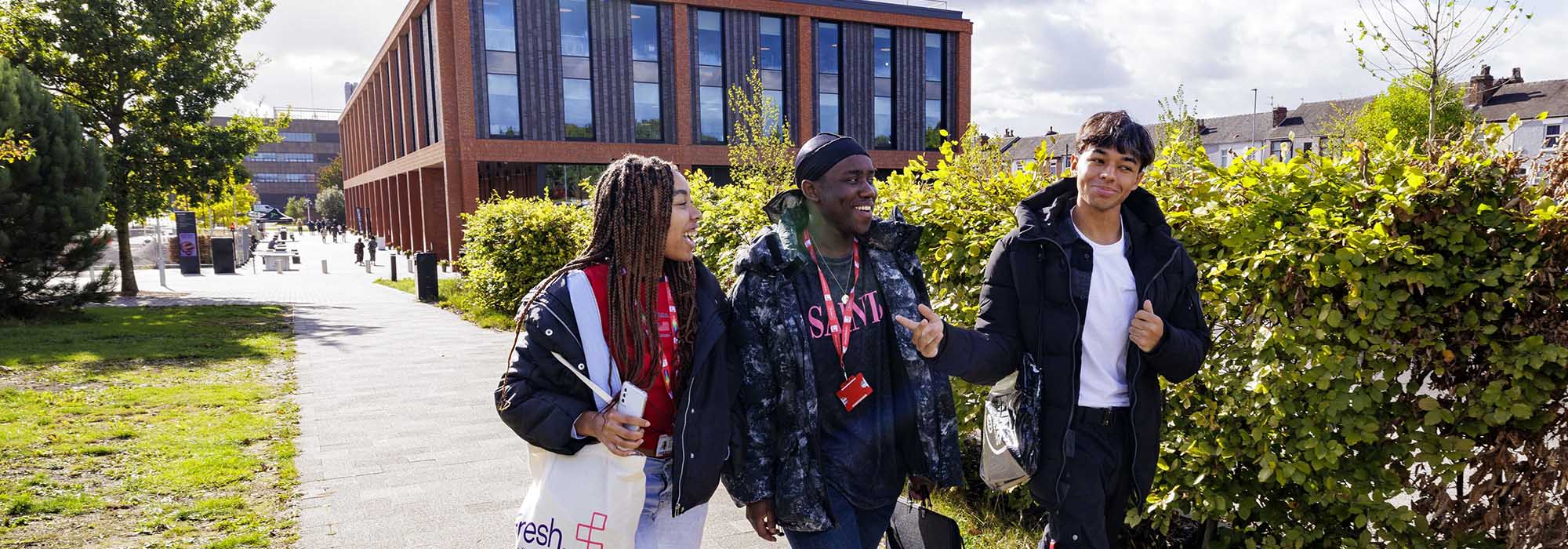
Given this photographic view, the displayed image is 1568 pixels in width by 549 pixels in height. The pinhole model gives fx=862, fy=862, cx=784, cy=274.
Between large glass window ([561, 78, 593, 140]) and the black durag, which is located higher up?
large glass window ([561, 78, 593, 140])

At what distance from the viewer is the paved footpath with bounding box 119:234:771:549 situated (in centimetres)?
454

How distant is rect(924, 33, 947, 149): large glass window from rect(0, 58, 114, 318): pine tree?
3009cm

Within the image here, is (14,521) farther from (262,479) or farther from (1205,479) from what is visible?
(1205,479)

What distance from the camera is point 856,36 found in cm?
3609

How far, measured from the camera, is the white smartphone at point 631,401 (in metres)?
2.18

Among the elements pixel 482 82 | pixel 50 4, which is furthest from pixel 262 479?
pixel 482 82

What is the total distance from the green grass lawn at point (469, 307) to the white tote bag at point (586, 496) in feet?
30.7

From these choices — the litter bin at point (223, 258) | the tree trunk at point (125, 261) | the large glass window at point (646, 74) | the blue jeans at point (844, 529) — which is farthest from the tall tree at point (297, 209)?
the blue jeans at point (844, 529)

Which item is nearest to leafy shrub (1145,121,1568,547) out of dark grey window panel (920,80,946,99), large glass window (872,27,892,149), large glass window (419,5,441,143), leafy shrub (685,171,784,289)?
leafy shrub (685,171,784,289)

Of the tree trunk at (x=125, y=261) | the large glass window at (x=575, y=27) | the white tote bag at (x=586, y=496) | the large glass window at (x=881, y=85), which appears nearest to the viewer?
the white tote bag at (x=586, y=496)

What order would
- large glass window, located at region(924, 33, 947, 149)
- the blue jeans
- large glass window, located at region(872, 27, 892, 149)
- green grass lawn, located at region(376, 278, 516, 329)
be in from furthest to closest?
1. large glass window, located at region(924, 33, 947, 149)
2. large glass window, located at region(872, 27, 892, 149)
3. green grass lawn, located at region(376, 278, 516, 329)
4. the blue jeans

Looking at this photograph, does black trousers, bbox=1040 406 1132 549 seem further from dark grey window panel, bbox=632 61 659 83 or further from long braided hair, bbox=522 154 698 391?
dark grey window panel, bbox=632 61 659 83

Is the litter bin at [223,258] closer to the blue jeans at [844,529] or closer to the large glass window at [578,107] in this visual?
the large glass window at [578,107]

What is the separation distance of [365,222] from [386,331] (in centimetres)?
5651
